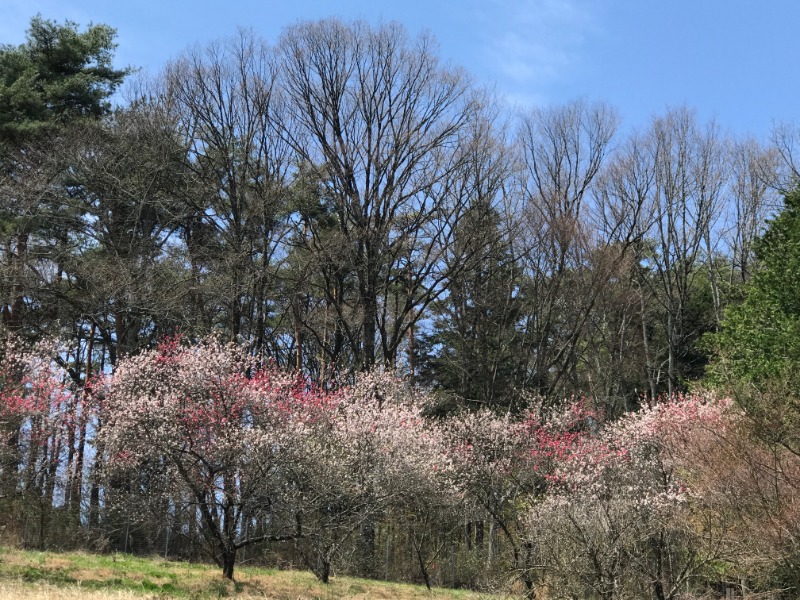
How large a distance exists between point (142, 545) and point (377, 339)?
12.9m

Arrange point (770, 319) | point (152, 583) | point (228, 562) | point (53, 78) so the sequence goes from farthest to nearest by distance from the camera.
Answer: point (53, 78)
point (770, 319)
point (228, 562)
point (152, 583)

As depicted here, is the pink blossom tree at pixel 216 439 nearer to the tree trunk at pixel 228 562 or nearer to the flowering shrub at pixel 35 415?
the tree trunk at pixel 228 562

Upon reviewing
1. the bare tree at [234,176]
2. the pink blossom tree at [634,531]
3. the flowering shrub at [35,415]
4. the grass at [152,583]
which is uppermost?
the bare tree at [234,176]

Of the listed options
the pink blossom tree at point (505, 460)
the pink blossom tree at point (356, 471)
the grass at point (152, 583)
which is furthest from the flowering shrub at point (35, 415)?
the pink blossom tree at point (505, 460)

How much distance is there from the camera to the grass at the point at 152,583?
10.3m

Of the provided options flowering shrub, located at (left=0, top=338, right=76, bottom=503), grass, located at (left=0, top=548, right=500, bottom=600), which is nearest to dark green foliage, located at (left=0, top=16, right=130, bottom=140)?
flowering shrub, located at (left=0, top=338, right=76, bottom=503)

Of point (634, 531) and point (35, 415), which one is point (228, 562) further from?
point (35, 415)

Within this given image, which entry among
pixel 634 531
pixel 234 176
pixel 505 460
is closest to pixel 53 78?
pixel 234 176

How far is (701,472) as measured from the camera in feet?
40.0

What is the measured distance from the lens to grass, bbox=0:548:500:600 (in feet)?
33.9

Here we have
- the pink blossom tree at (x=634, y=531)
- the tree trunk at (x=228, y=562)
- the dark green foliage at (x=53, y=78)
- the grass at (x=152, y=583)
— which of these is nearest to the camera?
the grass at (x=152, y=583)

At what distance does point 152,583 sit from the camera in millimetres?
12039

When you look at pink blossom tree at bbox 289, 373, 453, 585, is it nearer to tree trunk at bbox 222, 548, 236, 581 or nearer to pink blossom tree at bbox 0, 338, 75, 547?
tree trunk at bbox 222, 548, 236, 581

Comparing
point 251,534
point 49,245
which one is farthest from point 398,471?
point 49,245
